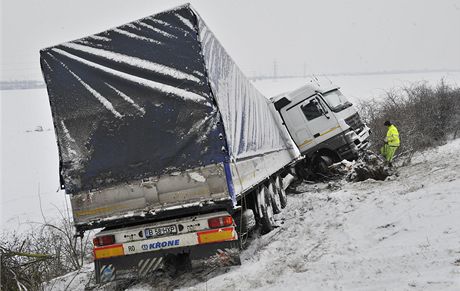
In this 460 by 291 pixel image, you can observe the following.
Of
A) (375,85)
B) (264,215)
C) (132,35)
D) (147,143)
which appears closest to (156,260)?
(147,143)

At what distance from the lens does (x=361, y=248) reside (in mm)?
5211

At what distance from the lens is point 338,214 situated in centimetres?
718

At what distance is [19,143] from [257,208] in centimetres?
3743

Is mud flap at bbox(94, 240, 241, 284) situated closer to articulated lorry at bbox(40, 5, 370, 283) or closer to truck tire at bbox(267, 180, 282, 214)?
A: articulated lorry at bbox(40, 5, 370, 283)

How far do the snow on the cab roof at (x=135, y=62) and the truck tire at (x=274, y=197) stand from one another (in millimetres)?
3506

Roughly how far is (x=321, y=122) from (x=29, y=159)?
1078 inches

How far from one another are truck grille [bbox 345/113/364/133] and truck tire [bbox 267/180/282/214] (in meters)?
4.34

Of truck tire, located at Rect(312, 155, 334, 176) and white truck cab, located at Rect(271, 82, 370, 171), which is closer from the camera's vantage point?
white truck cab, located at Rect(271, 82, 370, 171)

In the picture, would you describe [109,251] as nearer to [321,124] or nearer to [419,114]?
[321,124]

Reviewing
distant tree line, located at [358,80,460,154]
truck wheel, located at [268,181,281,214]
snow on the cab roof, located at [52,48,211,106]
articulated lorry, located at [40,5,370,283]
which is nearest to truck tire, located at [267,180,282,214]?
truck wheel, located at [268,181,281,214]

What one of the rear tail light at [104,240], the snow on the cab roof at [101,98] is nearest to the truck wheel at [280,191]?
the rear tail light at [104,240]

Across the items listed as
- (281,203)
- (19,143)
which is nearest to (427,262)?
(281,203)

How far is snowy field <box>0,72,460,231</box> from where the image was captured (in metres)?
19.6

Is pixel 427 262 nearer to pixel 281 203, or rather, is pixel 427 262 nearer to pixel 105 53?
pixel 105 53
